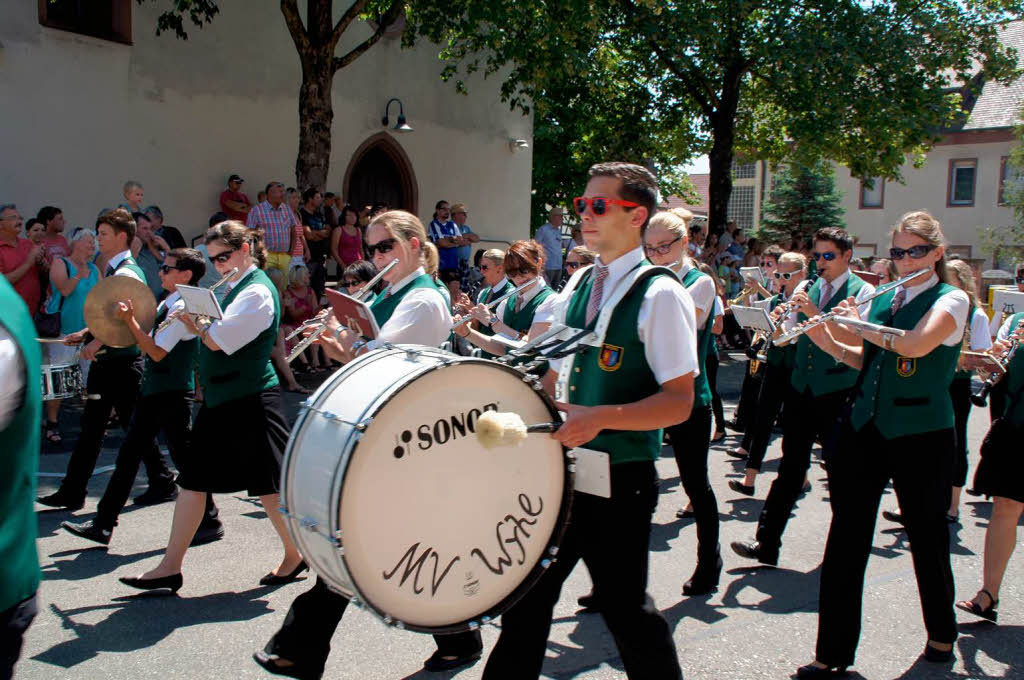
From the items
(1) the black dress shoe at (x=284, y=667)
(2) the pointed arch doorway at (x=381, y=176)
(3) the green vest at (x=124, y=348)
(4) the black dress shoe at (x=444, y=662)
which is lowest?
(4) the black dress shoe at (x=444, y=662)

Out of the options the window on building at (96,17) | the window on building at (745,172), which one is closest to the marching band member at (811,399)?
the window on building at (96,17)

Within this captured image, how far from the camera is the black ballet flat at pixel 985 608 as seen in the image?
4.49 meters

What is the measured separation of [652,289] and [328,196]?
1049 centimetres

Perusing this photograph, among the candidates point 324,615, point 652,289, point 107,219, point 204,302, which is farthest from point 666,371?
point 107,219

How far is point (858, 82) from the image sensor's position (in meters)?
17.1

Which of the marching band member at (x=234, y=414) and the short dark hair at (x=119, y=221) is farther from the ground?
the short dark hair at (x=119, y=221)

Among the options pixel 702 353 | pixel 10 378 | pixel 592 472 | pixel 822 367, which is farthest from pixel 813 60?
pixel 10 378

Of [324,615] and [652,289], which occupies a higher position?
[652,289]

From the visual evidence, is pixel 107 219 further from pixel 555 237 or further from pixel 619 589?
pixel 555 237

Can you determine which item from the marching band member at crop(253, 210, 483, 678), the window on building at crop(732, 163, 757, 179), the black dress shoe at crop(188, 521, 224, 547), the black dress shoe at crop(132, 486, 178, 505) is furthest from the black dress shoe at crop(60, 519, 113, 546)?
the window on building at crop(732, 163, 757, 179)

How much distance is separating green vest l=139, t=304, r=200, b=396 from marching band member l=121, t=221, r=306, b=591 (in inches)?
26.5

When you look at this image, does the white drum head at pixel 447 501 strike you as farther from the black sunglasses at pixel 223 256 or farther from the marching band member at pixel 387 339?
the black sunglasses at pixel 223 256

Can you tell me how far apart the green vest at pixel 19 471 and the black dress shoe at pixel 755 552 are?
3.98 metres

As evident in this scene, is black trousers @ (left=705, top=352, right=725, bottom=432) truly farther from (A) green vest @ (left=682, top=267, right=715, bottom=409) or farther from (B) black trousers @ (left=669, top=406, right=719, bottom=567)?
(B) black trousers @ (left=669, top=406, right=719, bottom=567)
